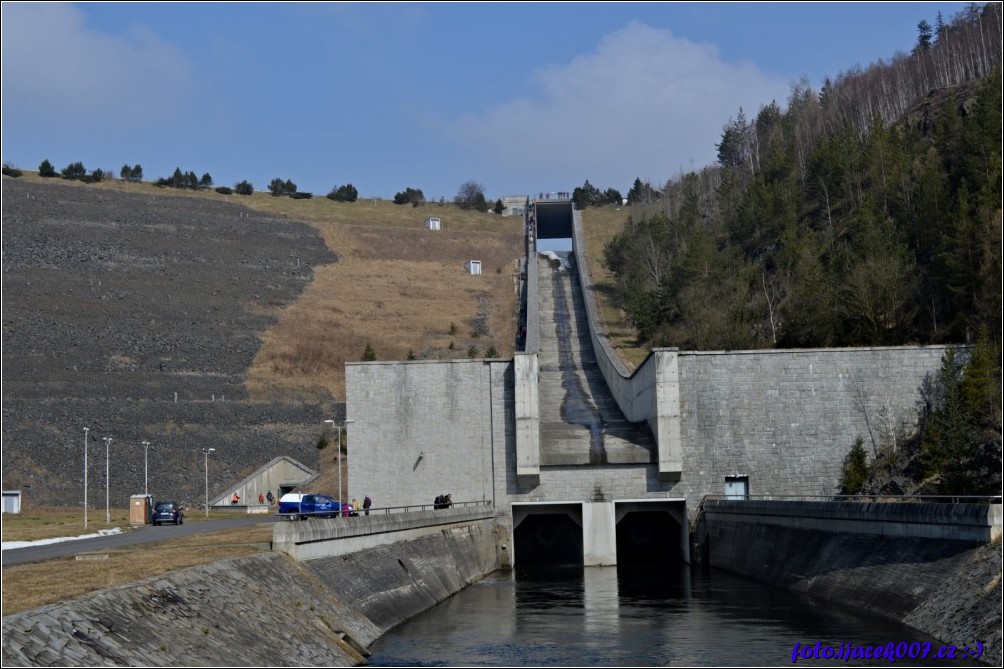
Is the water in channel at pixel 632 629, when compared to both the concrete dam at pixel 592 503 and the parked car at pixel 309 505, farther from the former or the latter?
the parked car at pixel 309 505

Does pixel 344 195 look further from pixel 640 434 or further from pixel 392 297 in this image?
pixel 640 434

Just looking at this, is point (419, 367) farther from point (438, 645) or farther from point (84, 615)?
point (84, 615)

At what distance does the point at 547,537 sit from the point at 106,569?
33.8m

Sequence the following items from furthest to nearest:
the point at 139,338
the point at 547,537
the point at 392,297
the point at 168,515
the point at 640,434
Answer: the point at 392,297 < the point at 139,338 < the point at 547,537 < the point at 168,515 < the point at 640,434

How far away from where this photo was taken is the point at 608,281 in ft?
331

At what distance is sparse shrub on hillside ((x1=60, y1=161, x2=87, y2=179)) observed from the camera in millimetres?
139500

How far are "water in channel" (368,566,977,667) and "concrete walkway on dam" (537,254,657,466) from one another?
9.00 metres

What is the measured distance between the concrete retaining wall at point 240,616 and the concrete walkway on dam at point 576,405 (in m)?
14.9

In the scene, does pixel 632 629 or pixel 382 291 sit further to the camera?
pixel 382 291

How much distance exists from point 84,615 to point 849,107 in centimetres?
10505

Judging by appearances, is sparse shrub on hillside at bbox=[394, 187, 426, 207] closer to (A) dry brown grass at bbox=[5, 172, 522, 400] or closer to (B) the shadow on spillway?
(A) dry brown grass at bbox=[5, 172, 522, 400]

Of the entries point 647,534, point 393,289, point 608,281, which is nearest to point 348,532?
point 647,534

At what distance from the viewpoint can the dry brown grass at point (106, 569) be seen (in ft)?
58.6

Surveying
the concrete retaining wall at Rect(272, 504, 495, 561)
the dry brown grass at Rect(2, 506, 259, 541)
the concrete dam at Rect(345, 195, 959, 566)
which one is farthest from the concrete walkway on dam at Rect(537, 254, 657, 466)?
the dry brown grass at Rect(2, 506, 259, 541)
